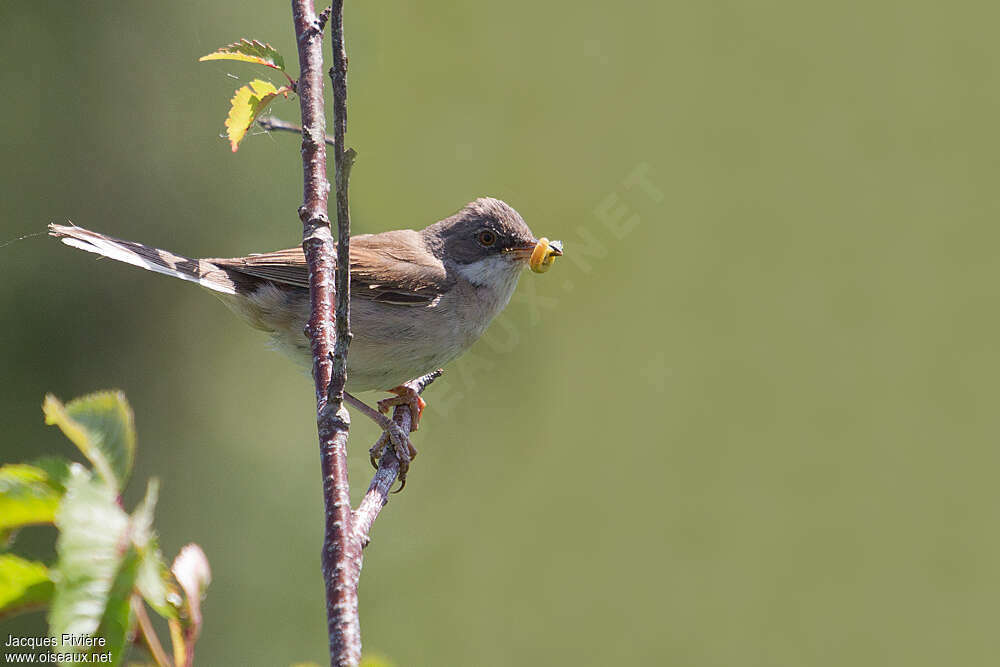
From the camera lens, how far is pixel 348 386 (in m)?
4.66

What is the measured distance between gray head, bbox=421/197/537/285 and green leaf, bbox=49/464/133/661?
3893mm

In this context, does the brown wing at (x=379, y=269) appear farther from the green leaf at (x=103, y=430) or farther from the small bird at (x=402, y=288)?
the green leaf at (x=103, y=430)

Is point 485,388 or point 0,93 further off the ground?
point 0,93

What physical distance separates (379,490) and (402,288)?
6.55 feet

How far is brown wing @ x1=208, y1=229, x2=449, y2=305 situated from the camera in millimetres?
4691

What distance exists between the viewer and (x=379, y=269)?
499 centimetres

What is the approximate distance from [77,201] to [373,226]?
2.75 metres

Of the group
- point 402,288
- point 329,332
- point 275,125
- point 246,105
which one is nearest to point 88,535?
point 329,332

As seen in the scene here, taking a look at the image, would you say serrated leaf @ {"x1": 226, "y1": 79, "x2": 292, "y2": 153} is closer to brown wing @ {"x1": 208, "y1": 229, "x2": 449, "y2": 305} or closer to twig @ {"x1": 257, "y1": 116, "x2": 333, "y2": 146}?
twig @ {"x1": 257, "y1": 116, "x2": 333, "y2": 146}

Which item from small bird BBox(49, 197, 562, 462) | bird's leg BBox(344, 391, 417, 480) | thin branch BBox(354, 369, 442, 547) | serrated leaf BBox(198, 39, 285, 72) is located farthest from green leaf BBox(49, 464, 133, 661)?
small bird BBox(49, 197, 562, 462)

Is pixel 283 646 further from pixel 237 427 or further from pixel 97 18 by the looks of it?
pixel 97 18

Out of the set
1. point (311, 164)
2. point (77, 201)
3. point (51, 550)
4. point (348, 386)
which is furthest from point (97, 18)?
point (311, 164)

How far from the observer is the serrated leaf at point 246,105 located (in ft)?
9.59

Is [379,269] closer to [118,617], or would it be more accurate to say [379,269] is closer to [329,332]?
[329,332]
